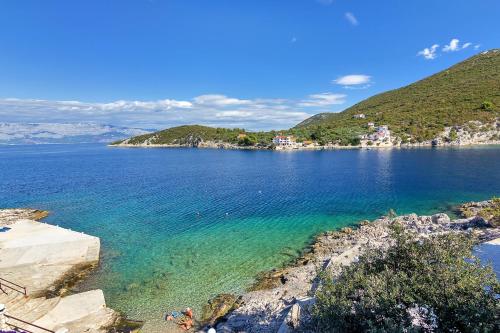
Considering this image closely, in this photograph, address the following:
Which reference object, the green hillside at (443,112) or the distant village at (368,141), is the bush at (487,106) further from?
the distant village at (368,141)

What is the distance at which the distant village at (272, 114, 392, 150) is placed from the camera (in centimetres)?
16588

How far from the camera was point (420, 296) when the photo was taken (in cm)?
1029

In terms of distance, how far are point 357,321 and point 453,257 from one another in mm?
4538

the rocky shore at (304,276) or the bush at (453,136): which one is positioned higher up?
the bush at (453,136)

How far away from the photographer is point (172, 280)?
25859mm

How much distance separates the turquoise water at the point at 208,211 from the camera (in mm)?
25844

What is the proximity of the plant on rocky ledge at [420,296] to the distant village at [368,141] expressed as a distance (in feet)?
546

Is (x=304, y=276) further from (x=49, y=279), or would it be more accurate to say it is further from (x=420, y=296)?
(x=49, y=279)

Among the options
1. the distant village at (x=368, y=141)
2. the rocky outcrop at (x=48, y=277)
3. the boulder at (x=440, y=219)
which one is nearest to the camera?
the rocky outcrop at (x=48, y=277)

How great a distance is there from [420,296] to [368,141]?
6712 inches

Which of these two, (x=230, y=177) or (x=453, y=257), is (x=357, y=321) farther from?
(x=230, y=177)

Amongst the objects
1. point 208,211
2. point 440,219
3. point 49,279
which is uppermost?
point 440,219

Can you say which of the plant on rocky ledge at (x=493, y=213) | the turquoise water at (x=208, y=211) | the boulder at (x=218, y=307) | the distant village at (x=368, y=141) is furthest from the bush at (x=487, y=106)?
the boulder at (x=218, y=307)

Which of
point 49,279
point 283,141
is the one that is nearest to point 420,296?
point 49,279
